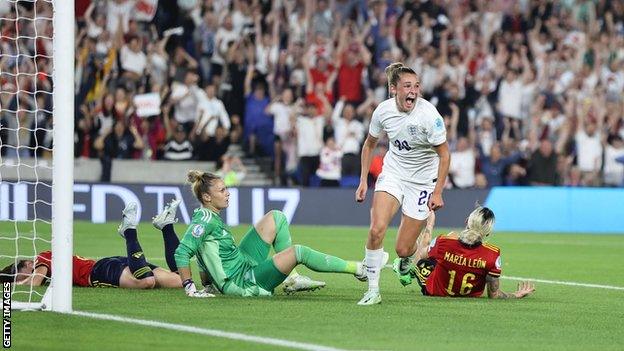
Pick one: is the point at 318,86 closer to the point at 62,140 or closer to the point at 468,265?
the point at 468,265

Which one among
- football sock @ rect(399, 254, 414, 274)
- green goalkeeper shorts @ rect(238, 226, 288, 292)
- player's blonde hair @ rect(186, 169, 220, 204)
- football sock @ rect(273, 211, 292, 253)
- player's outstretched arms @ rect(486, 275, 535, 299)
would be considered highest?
player's blonde hair @ rect(186, 169, 220, 204)

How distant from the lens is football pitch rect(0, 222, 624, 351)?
8586mm

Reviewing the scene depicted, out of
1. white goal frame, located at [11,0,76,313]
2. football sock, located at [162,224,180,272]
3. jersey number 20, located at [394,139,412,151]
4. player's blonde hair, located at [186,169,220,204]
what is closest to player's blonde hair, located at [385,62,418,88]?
jersey number 20, located at [394,139,412,151]

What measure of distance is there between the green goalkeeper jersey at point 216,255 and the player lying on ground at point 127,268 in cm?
65

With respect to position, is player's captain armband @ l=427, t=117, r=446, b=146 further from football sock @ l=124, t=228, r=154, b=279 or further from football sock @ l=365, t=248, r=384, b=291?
football sock @ l=124, t=228, r=154, b=279

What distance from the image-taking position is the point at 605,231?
24469 millimetres

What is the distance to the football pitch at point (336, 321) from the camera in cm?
859

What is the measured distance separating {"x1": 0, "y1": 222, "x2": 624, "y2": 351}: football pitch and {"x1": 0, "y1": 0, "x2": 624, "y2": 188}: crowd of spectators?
11.0 meters

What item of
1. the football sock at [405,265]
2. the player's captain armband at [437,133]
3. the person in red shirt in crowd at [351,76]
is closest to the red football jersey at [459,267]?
the football sock at [405,265]

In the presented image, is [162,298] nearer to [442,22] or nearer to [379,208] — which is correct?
[379,208]

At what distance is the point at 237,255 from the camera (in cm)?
1126

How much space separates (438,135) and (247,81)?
14.6m

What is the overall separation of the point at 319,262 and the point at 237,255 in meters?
0.75

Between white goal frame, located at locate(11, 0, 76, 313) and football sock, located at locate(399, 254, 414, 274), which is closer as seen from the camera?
white goal frame, located at locate(11, 0, 76, 313)
